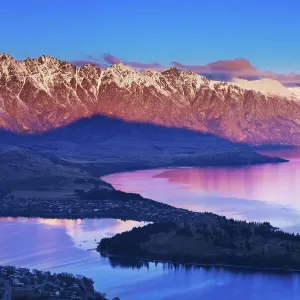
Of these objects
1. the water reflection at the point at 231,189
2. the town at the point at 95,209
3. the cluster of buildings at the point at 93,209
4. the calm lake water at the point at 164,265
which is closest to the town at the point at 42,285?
the calm lake water at the point at 164,265

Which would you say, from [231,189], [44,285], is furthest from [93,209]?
[44,285]

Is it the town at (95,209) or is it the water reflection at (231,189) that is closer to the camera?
the town at (95,209)

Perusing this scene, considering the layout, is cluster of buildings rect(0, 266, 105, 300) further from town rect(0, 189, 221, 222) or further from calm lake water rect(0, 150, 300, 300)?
town rect(0, 189, 221, 222)

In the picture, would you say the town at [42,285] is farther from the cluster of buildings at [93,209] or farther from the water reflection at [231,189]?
the water reflection at [231,189]

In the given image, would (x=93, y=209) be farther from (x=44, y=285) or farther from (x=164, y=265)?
(x=44, y=285)

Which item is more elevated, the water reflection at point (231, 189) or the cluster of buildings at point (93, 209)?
the water reflection at point (231, 189)

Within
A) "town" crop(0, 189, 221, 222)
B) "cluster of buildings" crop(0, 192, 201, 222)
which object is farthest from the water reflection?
"cluster of buildings" crop(0, 192, 201, 222)

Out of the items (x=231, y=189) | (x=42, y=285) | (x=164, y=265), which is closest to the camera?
(x=42, y=285)
